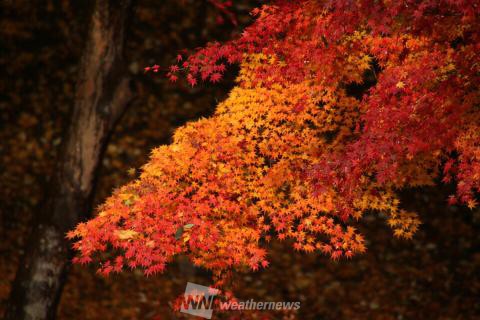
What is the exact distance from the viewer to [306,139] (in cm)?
489

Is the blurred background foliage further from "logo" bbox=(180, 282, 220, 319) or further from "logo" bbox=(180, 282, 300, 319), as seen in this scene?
"logo" bbox=(180, 282, 220, 319)

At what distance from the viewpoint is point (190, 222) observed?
4.49 meters

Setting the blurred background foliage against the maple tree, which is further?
the blurred background foliage

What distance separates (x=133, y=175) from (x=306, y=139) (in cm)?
477

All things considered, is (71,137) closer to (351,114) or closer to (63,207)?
(63,207)

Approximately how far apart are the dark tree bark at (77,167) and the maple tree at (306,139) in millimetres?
922

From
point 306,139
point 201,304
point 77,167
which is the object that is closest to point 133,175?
point 201,304

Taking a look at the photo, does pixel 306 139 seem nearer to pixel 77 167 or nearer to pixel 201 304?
pixel 77 167

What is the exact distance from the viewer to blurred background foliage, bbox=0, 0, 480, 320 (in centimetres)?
776

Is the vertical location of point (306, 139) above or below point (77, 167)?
above

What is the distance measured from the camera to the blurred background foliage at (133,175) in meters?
7.76

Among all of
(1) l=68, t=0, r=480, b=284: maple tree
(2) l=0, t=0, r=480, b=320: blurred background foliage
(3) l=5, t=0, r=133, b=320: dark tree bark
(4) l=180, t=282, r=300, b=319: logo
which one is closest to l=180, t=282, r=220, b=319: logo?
(4) l=180, t=282, r=300, b=319: logo

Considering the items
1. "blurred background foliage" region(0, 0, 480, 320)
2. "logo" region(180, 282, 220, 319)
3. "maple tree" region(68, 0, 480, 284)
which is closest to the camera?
"maple tree" region(68, 0, 480, 284)

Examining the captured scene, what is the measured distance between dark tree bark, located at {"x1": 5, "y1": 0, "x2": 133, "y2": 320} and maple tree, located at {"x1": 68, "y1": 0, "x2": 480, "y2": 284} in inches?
36.3
